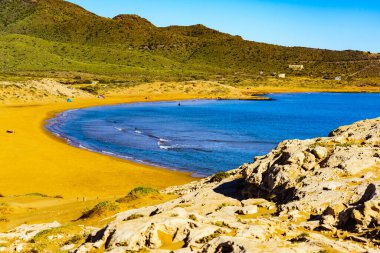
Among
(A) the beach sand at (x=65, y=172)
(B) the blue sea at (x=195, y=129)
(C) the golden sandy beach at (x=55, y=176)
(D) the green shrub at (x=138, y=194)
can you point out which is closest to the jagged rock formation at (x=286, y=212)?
(D) the green shrub at (x=138, y=194)

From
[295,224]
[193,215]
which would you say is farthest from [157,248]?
[295,224]

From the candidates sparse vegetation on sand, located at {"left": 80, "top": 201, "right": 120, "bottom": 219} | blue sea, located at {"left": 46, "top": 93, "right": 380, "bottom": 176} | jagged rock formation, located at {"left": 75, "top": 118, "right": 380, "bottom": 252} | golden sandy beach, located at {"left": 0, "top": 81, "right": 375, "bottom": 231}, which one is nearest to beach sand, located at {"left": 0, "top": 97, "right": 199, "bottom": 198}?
golden sandy beach, located at {"left": 0, "top": 81, "right": 375, "bottom": 231}

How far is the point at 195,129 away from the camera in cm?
6325

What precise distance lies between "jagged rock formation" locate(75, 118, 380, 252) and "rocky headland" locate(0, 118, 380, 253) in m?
0.02

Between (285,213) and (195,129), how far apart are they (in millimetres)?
51487

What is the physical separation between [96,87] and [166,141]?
234 feet

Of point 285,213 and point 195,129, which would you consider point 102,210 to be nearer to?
point 285,213

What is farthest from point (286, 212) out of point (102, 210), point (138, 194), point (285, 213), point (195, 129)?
point (195, 129)

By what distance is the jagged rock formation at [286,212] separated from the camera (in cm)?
942

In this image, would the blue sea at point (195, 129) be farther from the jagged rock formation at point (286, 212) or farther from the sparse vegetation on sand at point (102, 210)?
the jagged rock formation at point (286, 212)

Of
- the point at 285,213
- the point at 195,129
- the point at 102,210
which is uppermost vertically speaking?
the point at 285,213

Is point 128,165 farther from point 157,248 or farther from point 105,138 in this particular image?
point 157,248

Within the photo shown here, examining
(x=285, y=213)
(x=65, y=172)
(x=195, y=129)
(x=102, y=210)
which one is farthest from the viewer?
(x=195, y=129)

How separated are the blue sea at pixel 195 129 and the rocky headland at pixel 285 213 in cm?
1962
